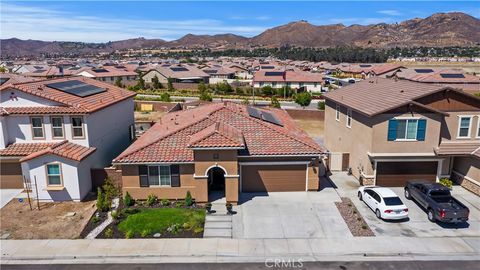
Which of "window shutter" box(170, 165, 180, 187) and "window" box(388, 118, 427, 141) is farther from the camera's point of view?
"window" box(388, 118, 427, 141)

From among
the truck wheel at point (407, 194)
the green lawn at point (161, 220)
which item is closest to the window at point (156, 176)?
the green lawn at point (161, 220)

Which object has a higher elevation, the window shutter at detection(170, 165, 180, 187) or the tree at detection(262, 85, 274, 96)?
the tree at detection(262, 85, 274, 96)

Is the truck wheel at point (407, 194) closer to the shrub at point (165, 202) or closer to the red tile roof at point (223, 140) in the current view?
the red tile roof at point (223, 140)

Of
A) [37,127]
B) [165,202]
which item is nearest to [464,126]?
[165,202]

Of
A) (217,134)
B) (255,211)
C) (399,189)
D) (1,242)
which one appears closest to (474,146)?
(399,189)

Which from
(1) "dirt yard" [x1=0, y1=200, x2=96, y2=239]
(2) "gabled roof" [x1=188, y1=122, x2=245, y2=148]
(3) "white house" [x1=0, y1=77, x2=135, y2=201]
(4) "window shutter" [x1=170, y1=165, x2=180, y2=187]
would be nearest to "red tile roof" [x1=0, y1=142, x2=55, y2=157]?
(3) "white house" [x1=0, y1=77, x2=135, y2=201]

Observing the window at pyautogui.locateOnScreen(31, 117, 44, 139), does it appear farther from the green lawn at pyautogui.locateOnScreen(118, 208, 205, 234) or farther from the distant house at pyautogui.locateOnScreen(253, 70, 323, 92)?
the distant house at pyautogui.locateOnScreen(253, 70, 323, 92)

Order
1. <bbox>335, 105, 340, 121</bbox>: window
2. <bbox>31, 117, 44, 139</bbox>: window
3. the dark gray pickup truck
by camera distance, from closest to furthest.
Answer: the dark gray pickup truck
<bbox>31, 117, 44, 139</bbox>: window
<bbox>335, 105, 340, 121</bbox>: window
